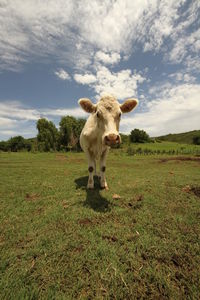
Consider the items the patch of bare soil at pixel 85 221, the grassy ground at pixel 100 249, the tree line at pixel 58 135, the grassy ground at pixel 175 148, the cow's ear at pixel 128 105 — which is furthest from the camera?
the tree line at pixel 58 135

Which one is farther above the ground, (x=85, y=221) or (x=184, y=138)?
(x=184, y=138)

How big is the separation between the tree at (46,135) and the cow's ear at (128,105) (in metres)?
37.4

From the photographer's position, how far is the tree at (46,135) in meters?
38.9

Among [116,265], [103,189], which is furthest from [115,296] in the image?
[103,189]

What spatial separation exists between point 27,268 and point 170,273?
Result: 1711mm

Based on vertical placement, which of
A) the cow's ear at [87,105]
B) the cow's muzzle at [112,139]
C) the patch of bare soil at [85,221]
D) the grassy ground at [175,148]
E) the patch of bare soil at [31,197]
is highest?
the cow's ear at [87,105]

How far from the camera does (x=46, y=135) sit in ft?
129

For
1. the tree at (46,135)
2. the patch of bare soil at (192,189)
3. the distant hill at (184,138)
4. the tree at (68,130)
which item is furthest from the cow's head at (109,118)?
the distant hill at (184,138)

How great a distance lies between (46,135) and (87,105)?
126ft

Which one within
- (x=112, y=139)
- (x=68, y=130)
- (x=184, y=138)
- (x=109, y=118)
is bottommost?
(x=112, y=139)

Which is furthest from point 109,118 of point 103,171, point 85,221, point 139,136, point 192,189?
point 139,136

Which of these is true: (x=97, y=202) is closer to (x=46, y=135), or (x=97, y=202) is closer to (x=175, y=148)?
(x=175, y=148)

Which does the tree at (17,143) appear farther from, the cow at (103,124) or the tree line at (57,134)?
the cow at (103,124)

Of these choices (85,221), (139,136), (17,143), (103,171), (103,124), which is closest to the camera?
(85,221)
